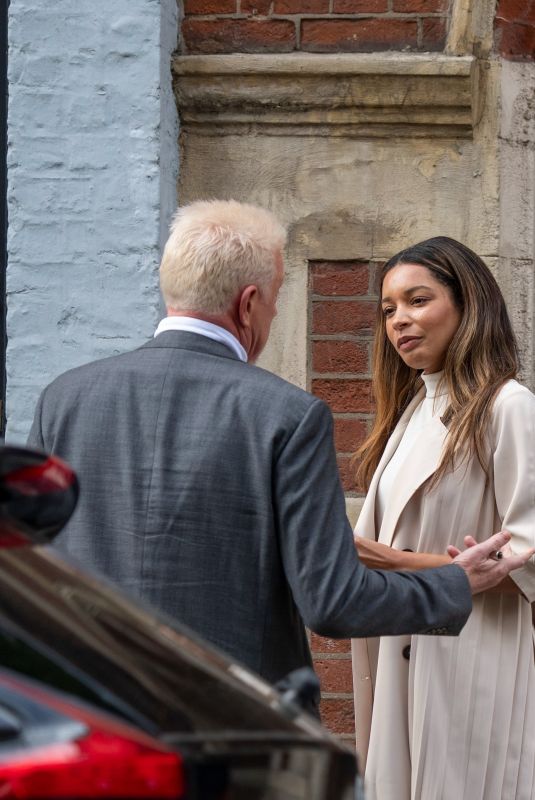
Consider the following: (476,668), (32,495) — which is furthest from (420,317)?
(32,495)

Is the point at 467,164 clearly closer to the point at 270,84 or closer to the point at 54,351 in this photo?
the point at 270,84

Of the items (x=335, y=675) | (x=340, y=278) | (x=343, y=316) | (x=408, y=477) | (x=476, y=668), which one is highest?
(x=340, y=278)

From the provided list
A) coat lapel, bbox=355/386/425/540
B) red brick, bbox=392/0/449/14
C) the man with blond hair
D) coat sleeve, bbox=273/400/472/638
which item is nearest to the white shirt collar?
the man with blond hair

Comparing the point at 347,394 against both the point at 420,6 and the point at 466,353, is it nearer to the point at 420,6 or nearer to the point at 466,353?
the point at 466,353

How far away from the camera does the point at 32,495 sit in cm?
156

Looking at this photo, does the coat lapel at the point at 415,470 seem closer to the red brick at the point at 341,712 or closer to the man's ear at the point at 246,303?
the man's ear at the point at 246,303

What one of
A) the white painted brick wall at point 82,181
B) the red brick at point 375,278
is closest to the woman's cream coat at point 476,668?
the red brick at point 375,278

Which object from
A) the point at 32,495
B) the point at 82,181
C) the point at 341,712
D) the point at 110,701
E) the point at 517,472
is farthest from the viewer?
the point at 341,712

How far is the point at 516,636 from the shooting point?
11.1 feet

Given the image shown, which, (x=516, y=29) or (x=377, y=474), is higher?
(x=516, y=29)

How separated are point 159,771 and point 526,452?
2249mm

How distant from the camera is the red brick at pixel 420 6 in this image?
4.51 meters

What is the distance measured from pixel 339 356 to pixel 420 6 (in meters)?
1.13

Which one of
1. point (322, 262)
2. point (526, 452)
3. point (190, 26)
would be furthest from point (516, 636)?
point (190, 26)
